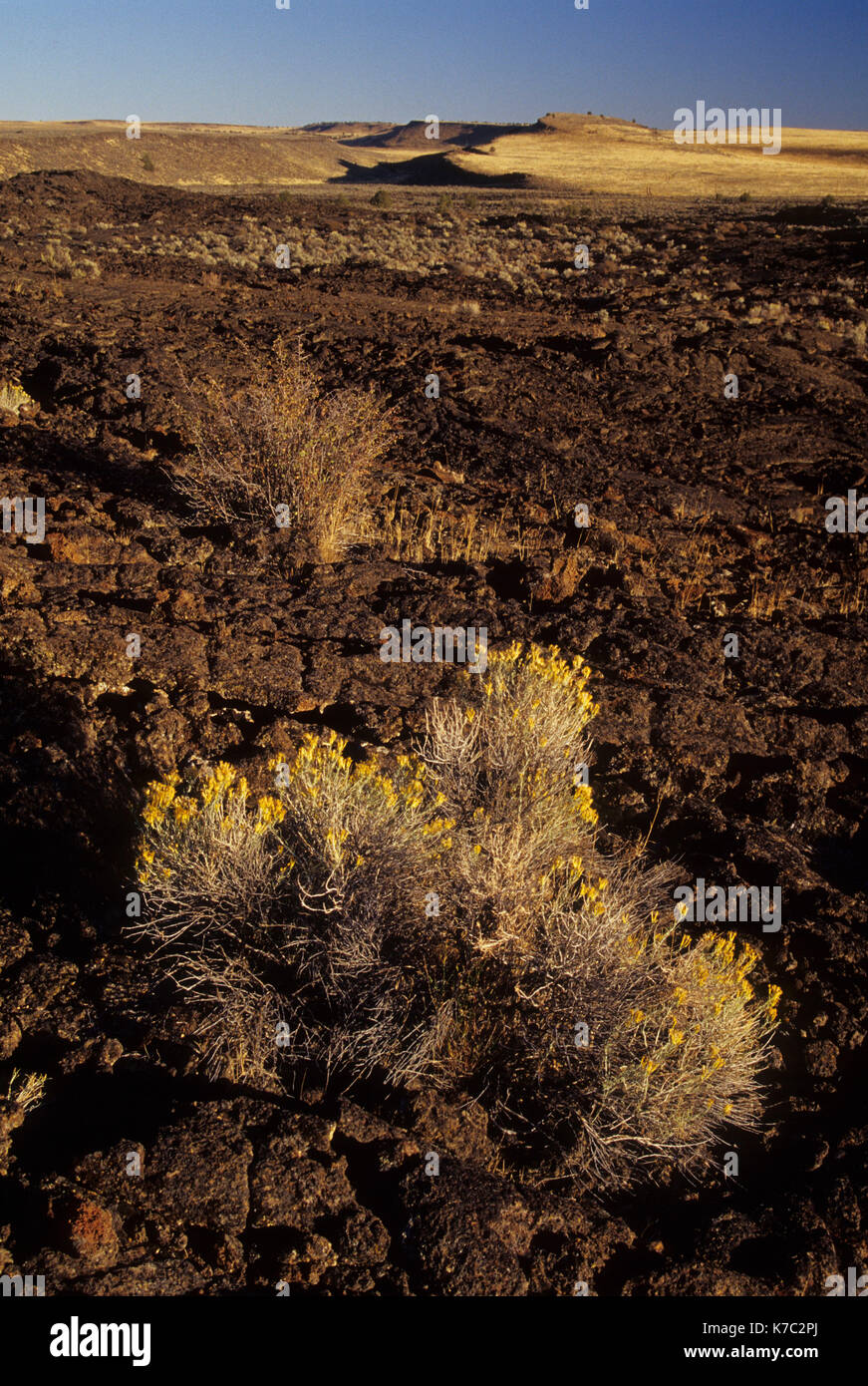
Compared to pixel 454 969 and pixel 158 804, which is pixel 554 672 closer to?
pixel 454 969

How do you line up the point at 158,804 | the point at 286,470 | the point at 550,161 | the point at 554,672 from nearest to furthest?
1. the point at 158,804
2. the point at 554,672
3. the point at 286,470
4. the point at 550,161

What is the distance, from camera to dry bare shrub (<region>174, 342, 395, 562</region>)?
17.5ft

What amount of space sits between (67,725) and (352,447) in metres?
2.96

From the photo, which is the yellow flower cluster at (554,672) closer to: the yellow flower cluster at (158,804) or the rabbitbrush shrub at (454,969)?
the rabbitbrush shrub at (454,969)

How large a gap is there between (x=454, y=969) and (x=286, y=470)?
370cm

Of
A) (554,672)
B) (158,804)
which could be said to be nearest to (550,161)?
(554,672)

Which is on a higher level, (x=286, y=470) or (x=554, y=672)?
(x=286, y=470)

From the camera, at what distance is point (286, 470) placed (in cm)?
538

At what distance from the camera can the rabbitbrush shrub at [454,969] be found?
7.67 feet

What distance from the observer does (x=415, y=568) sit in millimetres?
5262

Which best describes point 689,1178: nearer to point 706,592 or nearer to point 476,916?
point 476,916

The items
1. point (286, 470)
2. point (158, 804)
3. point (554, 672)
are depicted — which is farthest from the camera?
point (286, 470)

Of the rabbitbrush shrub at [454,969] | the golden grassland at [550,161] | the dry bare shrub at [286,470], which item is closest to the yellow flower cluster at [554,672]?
the rabbitbrush shrub at [454,969]
